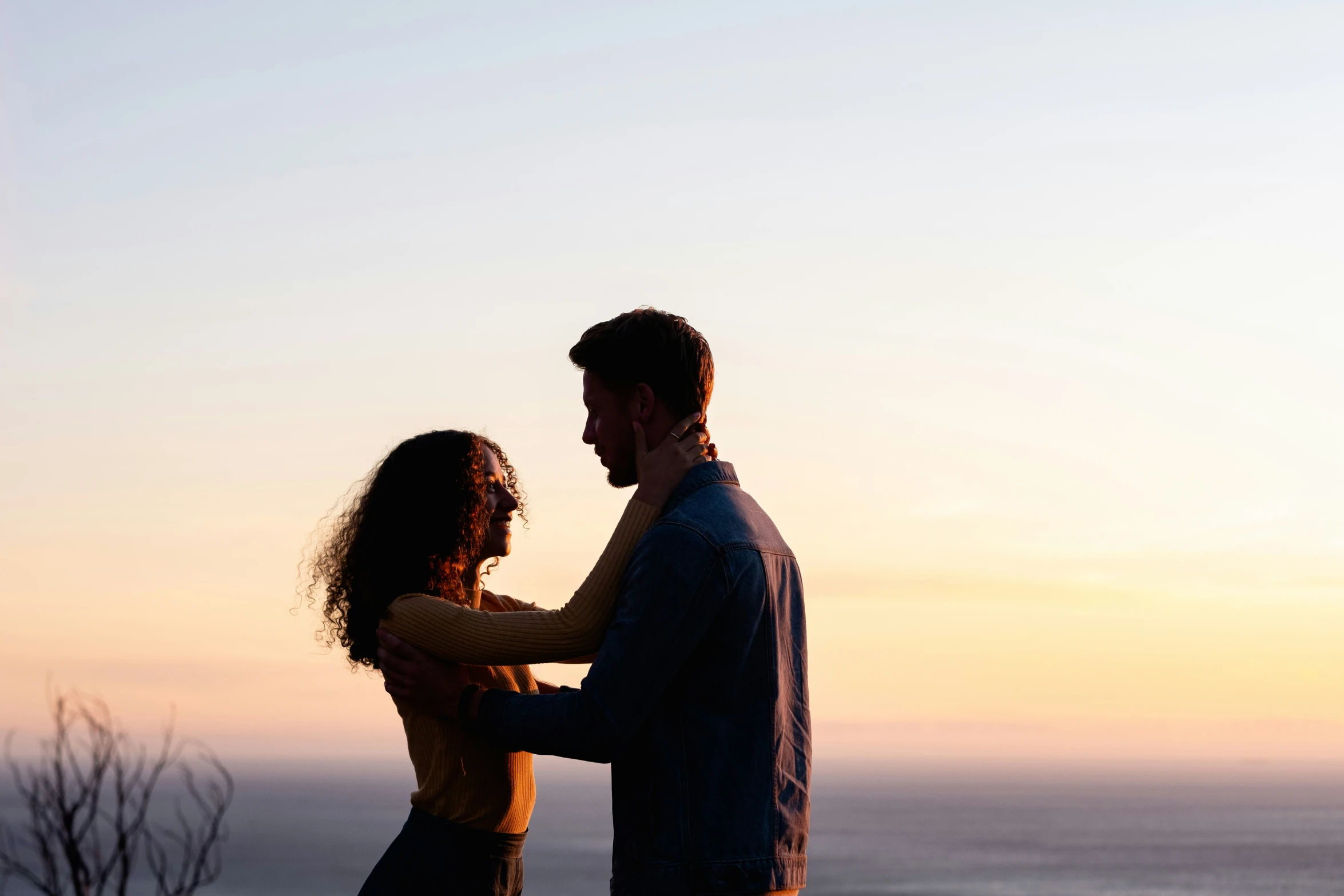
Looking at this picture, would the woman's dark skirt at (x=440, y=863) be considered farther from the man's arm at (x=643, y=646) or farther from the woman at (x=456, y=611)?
the man's arm at (x=643, y=646)

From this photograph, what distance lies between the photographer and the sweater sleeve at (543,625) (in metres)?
3.88

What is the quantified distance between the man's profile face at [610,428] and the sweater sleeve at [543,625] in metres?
0.15

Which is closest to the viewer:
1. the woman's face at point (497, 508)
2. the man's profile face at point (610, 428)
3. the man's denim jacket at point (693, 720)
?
the man's denim jacket at point (693, 720)

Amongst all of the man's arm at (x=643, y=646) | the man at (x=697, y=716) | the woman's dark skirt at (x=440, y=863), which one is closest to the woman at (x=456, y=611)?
the woman's dark skirt at (x=440, y=863)

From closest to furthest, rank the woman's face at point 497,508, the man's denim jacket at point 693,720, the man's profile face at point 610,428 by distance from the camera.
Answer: the man's denim jacket at point 693,720 < the man's profile face at point 610,428 < the woman's face at point 497,508

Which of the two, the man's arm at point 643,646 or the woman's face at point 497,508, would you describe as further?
the woman's face at point 497,508

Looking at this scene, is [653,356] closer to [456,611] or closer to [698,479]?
[698,479]

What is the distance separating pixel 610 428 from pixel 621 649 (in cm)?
75

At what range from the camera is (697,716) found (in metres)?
3.59

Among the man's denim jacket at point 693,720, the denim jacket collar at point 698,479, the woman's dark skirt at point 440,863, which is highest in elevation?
the denim jacket collar at point 698,479

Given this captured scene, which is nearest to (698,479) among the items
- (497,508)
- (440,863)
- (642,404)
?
(642,404)

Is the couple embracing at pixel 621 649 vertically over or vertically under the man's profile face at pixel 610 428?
under

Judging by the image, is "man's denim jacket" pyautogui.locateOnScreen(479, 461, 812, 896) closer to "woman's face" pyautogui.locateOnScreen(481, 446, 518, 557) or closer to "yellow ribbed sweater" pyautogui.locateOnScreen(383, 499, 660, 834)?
"yellow ribbed sweater" pyautogui.locateOnScreen(383, 499, 660, 834)

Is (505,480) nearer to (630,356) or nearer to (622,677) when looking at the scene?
(630,356)
